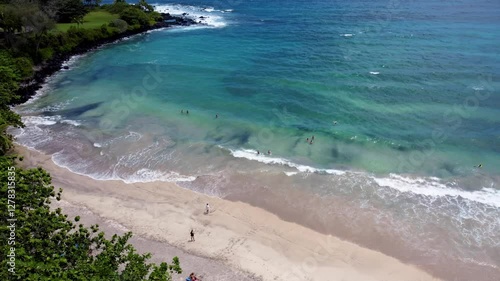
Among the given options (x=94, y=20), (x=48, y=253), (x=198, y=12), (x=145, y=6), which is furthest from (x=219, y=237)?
(x=198, y=12)

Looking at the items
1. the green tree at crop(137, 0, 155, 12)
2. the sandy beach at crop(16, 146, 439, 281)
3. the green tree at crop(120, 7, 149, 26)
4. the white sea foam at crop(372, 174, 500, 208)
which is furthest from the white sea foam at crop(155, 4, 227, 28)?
the white sea foam at crop(372, 174, 500, 208)

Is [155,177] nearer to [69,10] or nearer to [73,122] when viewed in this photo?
[73,122]

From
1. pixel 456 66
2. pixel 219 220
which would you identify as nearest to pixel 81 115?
pixel 219 220

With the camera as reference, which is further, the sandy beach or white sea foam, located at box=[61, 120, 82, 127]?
white sea foam, located at box=[61, 120, 82, 127]

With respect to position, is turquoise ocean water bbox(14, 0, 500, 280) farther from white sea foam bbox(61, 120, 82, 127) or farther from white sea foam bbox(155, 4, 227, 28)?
white sea foam bbox(155, 4, 227, 28)

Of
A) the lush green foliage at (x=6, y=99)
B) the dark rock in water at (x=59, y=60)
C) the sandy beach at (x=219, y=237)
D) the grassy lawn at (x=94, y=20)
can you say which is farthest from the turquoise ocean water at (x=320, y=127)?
the grassy lawn at (x=94, y=20)

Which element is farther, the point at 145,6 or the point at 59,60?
the point at 145,6
